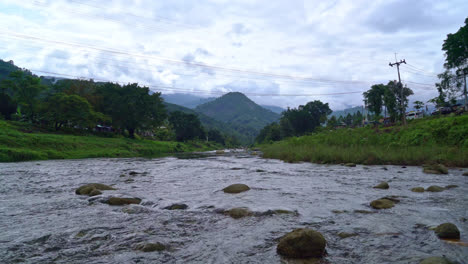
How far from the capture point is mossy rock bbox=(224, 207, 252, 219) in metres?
6.61

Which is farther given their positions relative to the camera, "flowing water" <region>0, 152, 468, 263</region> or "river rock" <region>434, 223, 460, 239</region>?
"river rock" <region>434, 223, 460, 239</region>

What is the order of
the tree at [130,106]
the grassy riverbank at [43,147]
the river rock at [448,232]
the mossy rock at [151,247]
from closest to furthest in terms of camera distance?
the mossy rock at [151,247], the river rock at [448,232], the grassy riverbank at [43,147], the tree at [130,106]

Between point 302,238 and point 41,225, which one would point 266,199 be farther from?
point 41,225

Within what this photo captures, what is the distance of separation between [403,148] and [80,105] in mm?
48195

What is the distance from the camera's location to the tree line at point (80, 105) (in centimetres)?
4625

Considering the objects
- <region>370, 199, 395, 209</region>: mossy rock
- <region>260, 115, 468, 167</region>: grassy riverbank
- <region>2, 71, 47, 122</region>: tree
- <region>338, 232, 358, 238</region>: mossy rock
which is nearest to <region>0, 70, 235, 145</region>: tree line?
<region>2, 71, 47, 122</region>: tree

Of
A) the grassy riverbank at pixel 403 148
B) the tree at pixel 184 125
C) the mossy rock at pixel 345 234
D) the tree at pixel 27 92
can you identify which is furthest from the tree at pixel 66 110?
the mossy rock at pixel 345 234

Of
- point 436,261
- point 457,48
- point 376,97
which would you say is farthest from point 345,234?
point 376,97

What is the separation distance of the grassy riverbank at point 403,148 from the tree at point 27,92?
47.9m

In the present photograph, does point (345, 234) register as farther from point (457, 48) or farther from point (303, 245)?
point (457, 48)

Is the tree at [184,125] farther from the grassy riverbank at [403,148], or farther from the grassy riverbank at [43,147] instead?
the grassy riverbank at [403,148]

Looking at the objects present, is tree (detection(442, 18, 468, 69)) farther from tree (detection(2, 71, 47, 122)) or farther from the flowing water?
tree (detection(2, 71, 47, 122))

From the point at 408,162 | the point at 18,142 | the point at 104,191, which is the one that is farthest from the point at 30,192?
the point at 18,142

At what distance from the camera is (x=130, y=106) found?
185 ft
